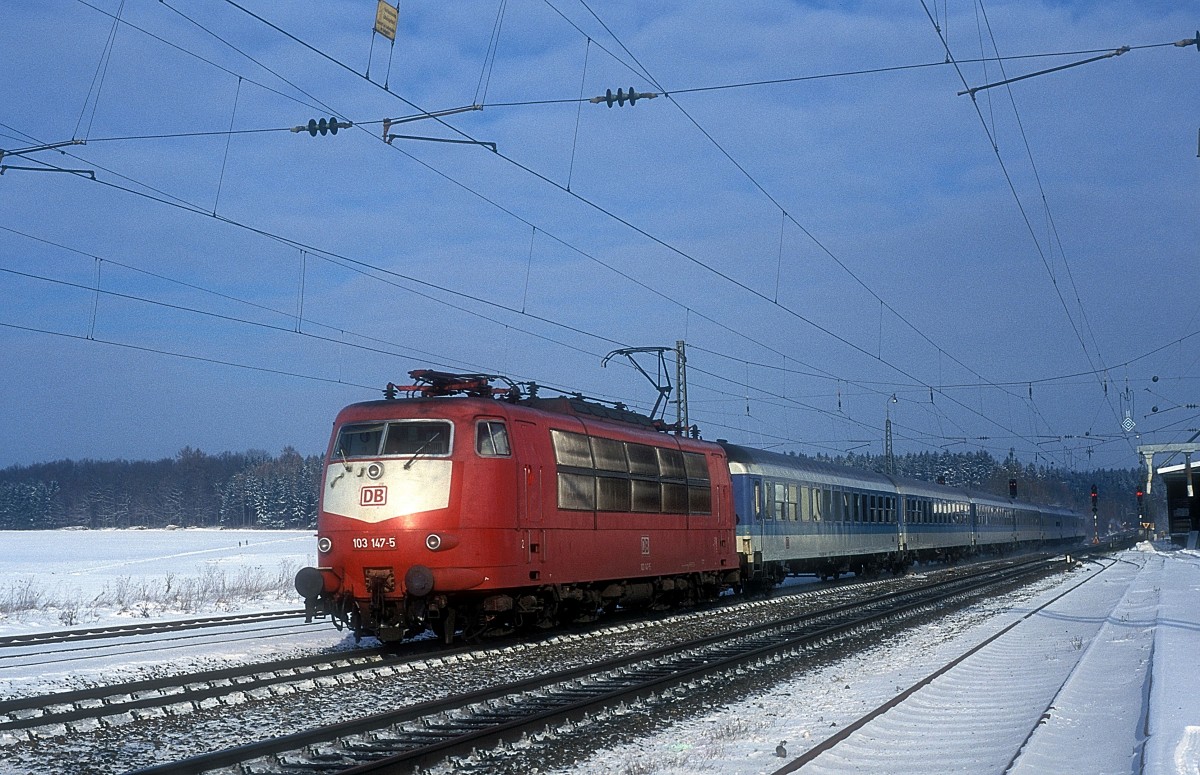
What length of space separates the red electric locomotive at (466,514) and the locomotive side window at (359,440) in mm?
19

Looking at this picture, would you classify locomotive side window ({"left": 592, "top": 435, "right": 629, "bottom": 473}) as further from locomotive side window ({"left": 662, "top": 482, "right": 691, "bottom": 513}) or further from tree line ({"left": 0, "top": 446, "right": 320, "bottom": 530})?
tree line ({"left": 0, "top": 446, "right": 320, "bottom": 530})

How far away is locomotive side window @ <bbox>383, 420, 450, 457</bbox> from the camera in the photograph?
1523 cm

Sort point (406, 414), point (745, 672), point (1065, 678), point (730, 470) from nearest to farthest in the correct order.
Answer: point (1065, 678)
point (745, 672)
point (406, 414)
point (730, 470)

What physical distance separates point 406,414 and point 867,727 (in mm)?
7859

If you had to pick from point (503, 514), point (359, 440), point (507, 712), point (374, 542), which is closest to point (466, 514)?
point (503, 514)

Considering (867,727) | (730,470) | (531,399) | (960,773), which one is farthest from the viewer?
(730,470)

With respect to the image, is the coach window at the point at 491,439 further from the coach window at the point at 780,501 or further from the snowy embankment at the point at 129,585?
the coach window at the point at 780,501

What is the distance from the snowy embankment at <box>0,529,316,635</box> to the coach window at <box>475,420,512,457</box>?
9.91m

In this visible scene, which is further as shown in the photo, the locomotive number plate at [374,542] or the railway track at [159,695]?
the locomotive number plate at [374,542]

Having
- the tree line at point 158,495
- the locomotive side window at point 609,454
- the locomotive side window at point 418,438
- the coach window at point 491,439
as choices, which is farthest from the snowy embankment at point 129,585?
the tree line at point 158,495

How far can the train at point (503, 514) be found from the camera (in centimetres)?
1489

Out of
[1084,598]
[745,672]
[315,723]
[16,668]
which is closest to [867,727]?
[745,672]

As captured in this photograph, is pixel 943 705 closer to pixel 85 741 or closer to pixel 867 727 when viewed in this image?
pixel 867 727

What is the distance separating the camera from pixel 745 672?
1406 centimetres
